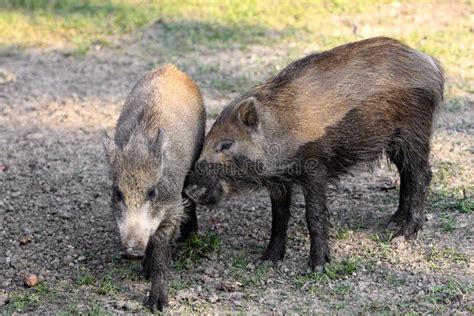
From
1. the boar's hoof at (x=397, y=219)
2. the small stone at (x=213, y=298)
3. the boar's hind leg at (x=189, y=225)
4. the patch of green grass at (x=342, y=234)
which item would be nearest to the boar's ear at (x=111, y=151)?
the boar's hind leg at (x=189, y=225)

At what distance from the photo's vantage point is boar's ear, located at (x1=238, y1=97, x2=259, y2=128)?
5.42 meters

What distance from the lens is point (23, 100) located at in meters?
8.99

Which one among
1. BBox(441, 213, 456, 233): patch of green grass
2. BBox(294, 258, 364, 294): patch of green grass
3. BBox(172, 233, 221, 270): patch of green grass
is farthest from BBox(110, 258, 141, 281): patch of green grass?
BBox(441, 213, 456, 233): patch of green grass

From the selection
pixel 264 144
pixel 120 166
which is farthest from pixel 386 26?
pixel 120 166

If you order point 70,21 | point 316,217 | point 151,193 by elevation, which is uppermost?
point 151,193

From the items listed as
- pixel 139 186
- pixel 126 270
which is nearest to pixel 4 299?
pixel 126 270

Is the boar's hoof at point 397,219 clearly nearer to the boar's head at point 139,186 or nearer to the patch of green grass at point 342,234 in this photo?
the patch of green grass at point 342,234

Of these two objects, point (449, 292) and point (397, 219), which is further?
point (397, 219)

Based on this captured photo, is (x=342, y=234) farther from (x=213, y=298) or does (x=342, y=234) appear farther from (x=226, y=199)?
(x=213, y=298)

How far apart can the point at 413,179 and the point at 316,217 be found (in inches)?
34.8

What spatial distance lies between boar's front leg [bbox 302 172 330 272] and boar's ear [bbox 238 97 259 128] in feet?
1.81

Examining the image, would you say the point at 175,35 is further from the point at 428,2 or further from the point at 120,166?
the point at 120,166

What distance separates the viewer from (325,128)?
5523 millimetres

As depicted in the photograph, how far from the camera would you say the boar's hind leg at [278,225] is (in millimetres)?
5700
